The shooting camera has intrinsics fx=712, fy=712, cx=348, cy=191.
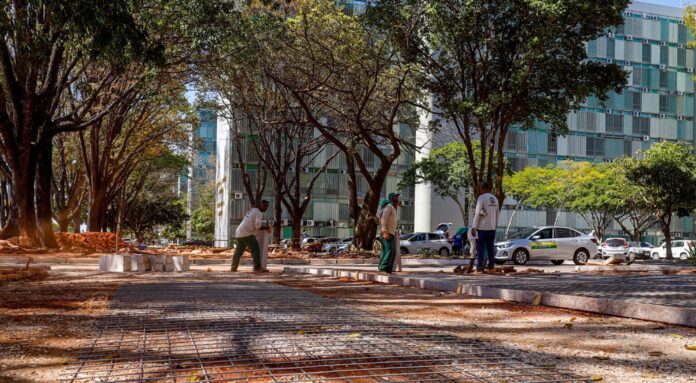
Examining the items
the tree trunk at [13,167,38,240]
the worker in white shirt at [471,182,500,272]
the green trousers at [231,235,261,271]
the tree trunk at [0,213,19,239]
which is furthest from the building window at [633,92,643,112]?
the green trousers at [231,235,261,271]

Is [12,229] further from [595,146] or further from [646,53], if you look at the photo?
[646,53]

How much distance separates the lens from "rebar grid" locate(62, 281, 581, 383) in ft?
13.2

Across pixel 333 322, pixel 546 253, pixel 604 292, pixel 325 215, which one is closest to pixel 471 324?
pixel 333 322

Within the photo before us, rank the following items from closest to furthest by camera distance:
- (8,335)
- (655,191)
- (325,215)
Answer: (8,335)
(655,191)
(325,215)

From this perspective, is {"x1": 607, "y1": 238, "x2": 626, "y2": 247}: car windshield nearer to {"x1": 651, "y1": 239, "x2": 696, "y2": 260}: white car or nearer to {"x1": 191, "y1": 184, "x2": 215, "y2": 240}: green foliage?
{"x1": 651, "y1": 239, "x2": 696, "y2": 260}: white car

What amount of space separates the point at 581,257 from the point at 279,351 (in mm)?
22720

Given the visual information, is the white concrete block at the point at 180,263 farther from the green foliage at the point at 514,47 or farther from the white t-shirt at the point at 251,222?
the green foliage at the point at 514,47

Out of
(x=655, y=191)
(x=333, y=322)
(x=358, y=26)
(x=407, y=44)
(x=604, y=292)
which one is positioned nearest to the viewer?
(x=333, y=322)

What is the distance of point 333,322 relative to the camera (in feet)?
20.8

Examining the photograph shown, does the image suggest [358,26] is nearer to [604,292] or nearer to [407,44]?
[407,44]

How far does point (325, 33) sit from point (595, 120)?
45.3 meters

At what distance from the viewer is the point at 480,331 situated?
241 inches

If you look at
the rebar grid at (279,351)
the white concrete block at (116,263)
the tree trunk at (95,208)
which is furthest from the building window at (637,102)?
the rebar grid at (279,351)

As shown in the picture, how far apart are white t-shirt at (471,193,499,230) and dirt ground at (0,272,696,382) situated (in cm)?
385
